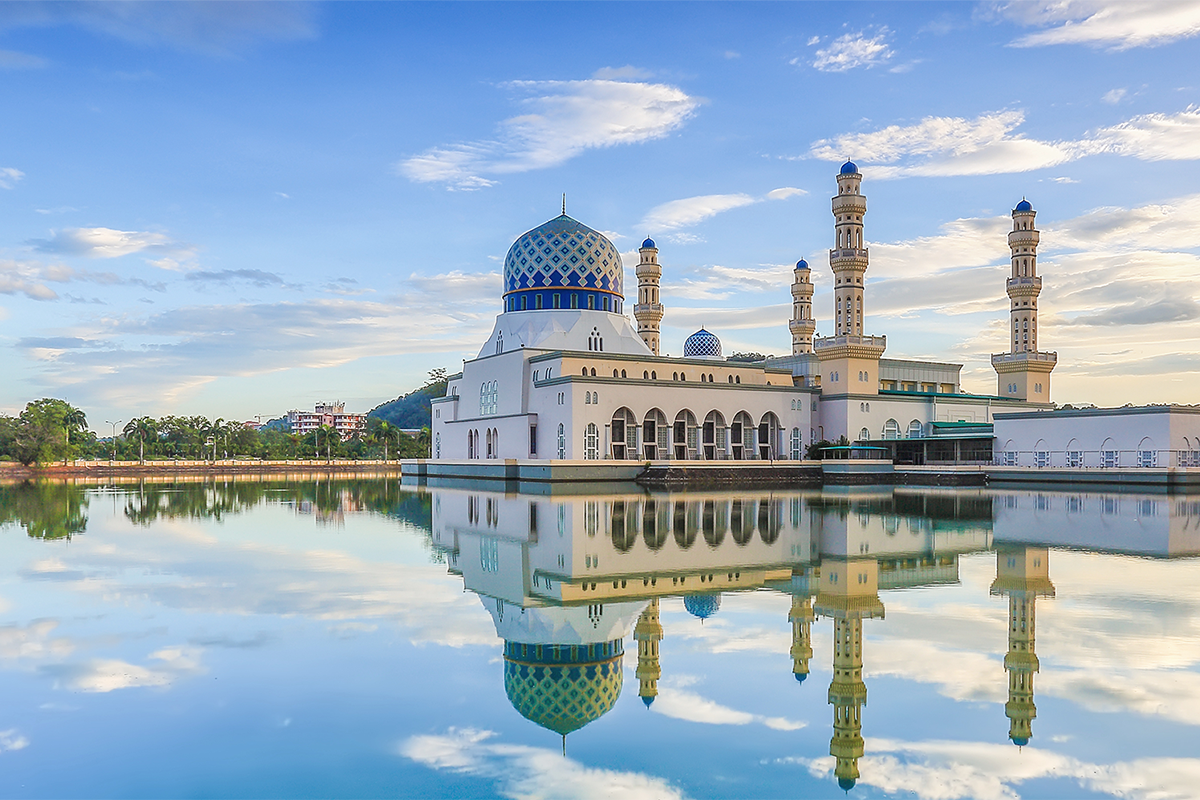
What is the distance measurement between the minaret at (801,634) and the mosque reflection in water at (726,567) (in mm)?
22

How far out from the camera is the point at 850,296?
44.2m

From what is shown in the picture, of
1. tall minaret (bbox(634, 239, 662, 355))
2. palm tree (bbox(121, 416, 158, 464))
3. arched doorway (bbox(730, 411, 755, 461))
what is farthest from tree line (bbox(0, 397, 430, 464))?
arched doorway (bbox(730, 411, 755, 461))

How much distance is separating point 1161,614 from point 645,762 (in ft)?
Result: 20.2

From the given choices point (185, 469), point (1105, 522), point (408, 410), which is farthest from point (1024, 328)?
point (408, 410)

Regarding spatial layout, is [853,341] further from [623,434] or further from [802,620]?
[802,620]

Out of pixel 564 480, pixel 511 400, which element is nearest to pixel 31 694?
pixel 564 480

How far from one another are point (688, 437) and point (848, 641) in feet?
115

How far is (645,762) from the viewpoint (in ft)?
16.1

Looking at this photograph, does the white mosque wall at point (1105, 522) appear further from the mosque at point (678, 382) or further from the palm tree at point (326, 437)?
the palm tree at point (326, 437)

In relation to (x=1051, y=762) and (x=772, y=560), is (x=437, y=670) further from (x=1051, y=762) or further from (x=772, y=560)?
(x=772, y=560)

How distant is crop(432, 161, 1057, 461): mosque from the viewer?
4038 cm

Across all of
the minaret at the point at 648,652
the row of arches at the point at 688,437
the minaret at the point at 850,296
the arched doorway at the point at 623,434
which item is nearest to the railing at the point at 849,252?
the minaret at the point at 850,296

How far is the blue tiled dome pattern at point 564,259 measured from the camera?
44500mm

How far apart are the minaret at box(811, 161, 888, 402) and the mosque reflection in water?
19643mm
